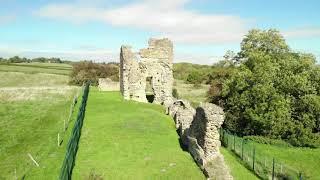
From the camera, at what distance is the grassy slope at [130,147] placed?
25.4 metres

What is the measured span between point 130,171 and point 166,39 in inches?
1102

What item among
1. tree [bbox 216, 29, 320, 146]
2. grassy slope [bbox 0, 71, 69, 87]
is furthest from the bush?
tree [bbox 216, 29, 320, 146]

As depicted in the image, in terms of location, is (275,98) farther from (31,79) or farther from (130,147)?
(31,79)

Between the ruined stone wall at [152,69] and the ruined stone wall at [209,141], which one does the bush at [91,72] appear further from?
the ruined stone wall at [209,141]

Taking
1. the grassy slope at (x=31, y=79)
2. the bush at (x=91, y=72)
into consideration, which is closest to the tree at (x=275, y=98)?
the bush at (x=91, y=72)

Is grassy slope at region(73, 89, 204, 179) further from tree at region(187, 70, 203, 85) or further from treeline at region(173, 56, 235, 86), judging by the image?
tree at region(187, 70, 203, 85)

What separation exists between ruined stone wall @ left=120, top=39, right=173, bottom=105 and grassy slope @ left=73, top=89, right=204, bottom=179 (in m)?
6.99

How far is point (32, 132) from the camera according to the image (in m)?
38.6

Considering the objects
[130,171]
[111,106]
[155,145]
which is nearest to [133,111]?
[111,106]

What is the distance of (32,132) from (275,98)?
74.1ft

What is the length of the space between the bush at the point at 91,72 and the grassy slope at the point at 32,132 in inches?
695

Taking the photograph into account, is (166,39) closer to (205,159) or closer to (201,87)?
(205,159)

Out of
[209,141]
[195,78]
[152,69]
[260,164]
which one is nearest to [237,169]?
[260,164]

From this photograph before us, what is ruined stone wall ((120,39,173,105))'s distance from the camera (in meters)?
51.1
